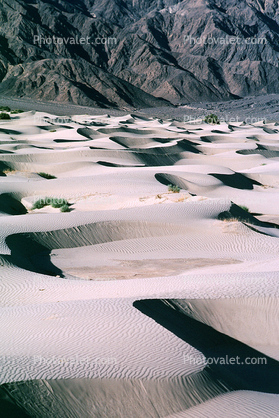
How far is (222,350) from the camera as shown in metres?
5.31

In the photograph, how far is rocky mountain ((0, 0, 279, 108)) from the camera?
7688 cm

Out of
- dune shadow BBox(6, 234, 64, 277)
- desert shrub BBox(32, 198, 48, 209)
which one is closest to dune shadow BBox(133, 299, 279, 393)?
dune shadow BBox(6, 234, 64, 277)

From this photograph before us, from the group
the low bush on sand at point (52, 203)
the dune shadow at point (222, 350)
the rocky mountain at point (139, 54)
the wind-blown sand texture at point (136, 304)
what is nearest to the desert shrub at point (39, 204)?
the low bush on sand at point (52, 203)

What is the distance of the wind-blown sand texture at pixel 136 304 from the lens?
12.0ft

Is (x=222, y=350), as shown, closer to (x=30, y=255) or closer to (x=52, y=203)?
(x=30, y=255)

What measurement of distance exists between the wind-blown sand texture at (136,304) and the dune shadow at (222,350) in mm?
17

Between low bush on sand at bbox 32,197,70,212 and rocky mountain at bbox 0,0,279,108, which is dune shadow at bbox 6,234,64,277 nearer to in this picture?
low bush on sand at bbox 32,197,70,212

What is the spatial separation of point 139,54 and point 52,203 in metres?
93.0

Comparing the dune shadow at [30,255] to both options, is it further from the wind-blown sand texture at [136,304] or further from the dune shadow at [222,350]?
the dune shadow at [222,350]

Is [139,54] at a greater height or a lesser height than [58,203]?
greater

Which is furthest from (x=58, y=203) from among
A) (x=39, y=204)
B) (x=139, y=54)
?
(x=139, y=54)

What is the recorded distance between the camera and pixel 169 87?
3465 inches

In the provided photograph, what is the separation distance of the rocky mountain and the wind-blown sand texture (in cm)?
6315

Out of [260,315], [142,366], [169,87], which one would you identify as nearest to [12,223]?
[260,315]
